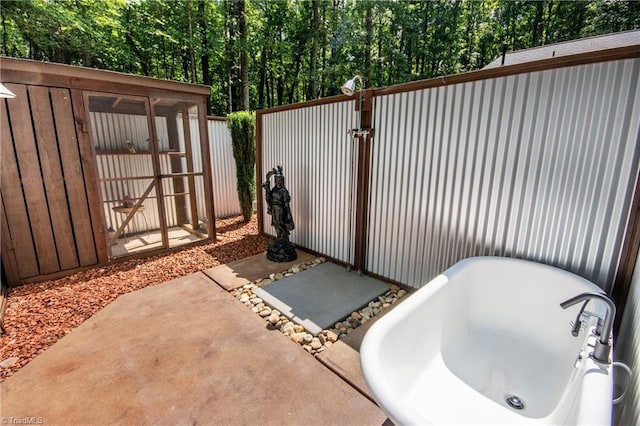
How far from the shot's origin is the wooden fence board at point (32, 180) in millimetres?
3059

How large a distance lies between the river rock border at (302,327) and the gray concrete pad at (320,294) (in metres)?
0.05

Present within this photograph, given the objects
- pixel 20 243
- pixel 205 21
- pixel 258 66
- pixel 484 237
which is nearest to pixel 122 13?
pixel 205 21

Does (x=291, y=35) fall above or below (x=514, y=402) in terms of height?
above

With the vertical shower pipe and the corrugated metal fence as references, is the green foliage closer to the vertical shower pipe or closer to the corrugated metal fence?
the corrugated metal fence

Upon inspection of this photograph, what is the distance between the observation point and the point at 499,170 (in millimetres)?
2424

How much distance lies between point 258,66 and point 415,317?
14.4 meters

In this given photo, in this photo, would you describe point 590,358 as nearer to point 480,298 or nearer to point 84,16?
point 480,298

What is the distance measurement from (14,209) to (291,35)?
12.3 metres

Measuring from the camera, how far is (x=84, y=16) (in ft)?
28.8

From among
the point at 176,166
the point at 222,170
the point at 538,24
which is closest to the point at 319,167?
the point at 176,166

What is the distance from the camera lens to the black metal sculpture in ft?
13.2

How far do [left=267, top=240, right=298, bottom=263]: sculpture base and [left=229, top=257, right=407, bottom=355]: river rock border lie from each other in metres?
0.49

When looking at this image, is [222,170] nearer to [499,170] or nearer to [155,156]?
[155,156]

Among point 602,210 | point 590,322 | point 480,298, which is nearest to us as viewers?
point 590,322
